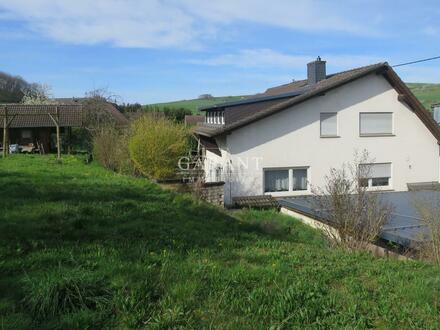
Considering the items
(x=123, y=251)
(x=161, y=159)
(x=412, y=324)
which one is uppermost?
(x=161, y=159)

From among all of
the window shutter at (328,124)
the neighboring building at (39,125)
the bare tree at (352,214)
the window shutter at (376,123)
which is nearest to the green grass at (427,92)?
the window shutter at (376,123)

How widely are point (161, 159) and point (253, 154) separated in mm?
5347

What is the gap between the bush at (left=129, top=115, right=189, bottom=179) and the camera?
1752 cm

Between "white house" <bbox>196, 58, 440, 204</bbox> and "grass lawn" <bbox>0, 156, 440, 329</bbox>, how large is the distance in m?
13.9

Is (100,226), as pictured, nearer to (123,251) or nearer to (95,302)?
(123,251)

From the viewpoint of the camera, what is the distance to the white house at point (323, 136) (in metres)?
21.3

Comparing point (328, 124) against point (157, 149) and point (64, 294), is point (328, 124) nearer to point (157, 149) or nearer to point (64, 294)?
point (157, 149)

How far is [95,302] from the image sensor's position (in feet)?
12.9

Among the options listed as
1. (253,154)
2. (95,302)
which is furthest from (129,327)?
(253,154)

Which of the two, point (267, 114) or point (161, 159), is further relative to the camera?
point (267, 114)

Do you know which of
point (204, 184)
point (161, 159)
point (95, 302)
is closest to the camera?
point (95, 302)

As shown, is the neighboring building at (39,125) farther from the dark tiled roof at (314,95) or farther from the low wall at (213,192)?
the low wall at (213,192)

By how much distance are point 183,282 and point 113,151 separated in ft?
56.5

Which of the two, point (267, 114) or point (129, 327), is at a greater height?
point (267, 114)
